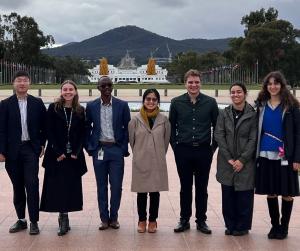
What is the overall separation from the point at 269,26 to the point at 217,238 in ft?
203

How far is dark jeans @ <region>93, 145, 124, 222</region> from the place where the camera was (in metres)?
5.75

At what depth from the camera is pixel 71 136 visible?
18.5 ft

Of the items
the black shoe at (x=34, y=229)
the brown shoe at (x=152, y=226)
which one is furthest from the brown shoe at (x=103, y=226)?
the black shoe at (x=34, y=229)

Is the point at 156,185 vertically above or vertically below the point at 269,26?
below

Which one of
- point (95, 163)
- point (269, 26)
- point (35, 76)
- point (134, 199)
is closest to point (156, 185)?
point (95, 163)

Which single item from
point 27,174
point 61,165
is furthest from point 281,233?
point 27,174

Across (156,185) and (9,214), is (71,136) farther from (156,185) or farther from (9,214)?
(9,214)

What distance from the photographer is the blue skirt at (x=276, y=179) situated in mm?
5406

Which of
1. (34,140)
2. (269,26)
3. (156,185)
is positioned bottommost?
(156,185)

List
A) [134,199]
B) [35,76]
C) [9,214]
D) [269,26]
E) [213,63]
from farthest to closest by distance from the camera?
[213,63]
[35,76]
[269,26]
[134,199]
[9,214]

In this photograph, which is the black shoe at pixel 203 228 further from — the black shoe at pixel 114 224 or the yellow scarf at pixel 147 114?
the yellow scarf at pixel 147 114

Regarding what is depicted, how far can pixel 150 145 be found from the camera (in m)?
5.64

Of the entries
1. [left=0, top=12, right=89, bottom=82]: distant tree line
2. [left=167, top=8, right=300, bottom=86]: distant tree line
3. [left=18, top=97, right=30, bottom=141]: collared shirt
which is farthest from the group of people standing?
[left=0, top=12, right=89, bottom=82]: distant tree line

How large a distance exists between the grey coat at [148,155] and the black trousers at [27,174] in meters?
1.02
